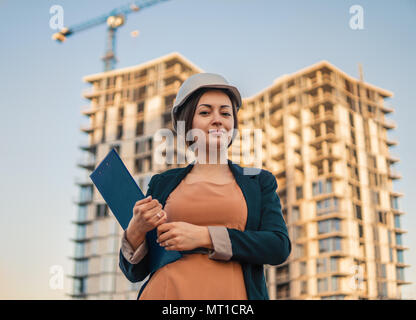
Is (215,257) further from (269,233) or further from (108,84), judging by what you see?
(108,84)

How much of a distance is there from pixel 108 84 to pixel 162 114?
901 cm

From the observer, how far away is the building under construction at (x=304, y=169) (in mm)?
49719

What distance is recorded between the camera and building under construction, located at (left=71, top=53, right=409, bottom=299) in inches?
1957

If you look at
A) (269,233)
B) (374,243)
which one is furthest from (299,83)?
(269,233)

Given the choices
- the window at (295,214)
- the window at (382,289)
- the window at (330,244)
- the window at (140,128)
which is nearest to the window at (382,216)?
the window at (330,244)

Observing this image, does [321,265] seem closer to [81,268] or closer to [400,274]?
[400,274]

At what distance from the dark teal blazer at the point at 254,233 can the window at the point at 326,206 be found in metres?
50.0

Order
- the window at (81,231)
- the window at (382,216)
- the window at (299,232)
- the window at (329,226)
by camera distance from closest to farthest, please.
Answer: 1. the window at (329,226)
2. the window at (299,232)
3. the window at (382,216)
4. the window at (81,231)

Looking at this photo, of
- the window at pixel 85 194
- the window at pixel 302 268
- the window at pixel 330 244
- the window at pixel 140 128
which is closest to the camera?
the window at pixel 330 244

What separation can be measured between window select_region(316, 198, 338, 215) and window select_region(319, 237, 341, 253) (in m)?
2.79

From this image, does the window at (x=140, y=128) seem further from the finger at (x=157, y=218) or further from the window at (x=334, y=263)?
the finger at (x=157, y=218)

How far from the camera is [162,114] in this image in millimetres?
53719
